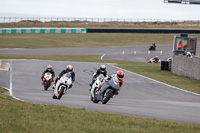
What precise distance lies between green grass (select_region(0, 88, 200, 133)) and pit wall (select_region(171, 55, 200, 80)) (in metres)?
18.8

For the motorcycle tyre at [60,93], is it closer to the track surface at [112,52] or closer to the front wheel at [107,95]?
the front wheel at [107,95]

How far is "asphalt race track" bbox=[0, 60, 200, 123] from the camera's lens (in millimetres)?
13055

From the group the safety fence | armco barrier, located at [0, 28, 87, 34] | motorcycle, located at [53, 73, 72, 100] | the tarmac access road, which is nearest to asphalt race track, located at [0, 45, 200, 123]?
motorcycle, located at [53, 73, 72, 100]

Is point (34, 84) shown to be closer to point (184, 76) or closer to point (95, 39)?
point (184, 76)

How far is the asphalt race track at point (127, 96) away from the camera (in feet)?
42.8

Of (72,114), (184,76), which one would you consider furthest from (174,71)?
(72,114)

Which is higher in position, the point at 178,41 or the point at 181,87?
the point at 178,41

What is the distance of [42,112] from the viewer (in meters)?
10.9

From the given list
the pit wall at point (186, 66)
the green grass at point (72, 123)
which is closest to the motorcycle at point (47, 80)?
the green grass at point (72, 123)

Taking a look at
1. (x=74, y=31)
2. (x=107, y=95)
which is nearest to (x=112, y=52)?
(x=74, y=31)

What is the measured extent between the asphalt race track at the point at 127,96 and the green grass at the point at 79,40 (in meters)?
28.7

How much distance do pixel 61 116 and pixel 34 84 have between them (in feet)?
41.3

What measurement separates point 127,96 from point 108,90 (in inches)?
188

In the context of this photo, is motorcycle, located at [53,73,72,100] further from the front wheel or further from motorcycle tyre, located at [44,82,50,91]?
motorcycle tyre, located at [44,82,50,91]
